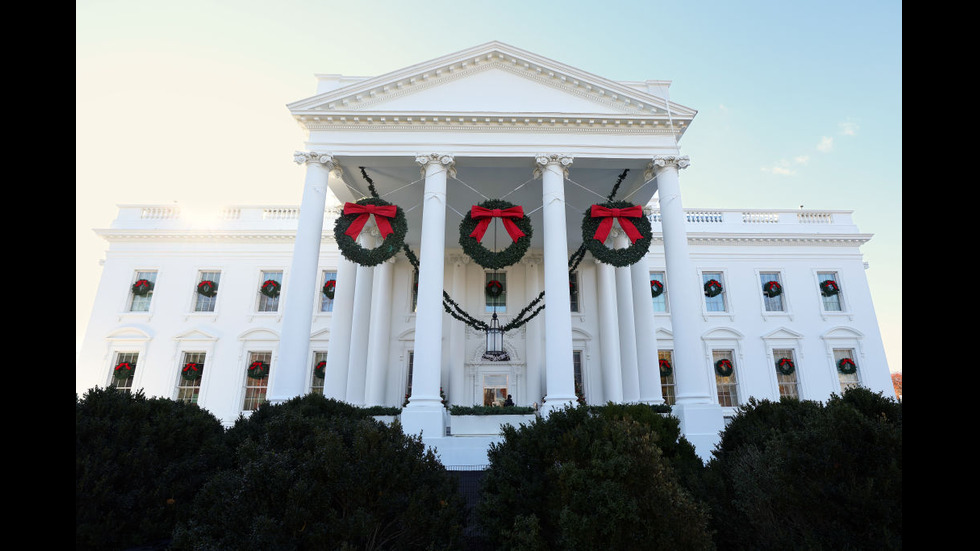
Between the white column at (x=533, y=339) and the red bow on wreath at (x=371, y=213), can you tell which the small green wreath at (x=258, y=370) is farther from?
the white column at (x=533, y=339)

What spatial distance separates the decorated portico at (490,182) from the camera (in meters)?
13.1

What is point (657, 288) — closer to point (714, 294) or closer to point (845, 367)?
point (714, 294)

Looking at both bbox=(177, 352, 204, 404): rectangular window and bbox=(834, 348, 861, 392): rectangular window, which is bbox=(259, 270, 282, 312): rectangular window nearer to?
bbox=(177, 352, 204, 404): rectangular window

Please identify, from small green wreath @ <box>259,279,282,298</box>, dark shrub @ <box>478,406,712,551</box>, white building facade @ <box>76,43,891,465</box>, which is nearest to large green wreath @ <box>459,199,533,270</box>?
white building facade @ <box>76,43,891,465</box>

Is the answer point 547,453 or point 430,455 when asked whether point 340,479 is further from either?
point 547,453

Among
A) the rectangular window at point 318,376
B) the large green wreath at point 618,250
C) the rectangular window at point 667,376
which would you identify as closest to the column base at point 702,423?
the large green wreath at point 618,250

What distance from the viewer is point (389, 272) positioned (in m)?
19.7

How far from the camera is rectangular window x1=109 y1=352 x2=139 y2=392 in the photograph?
68.9ft

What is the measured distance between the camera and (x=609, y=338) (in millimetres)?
19719

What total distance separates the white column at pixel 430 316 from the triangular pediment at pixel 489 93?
2.07 metres
